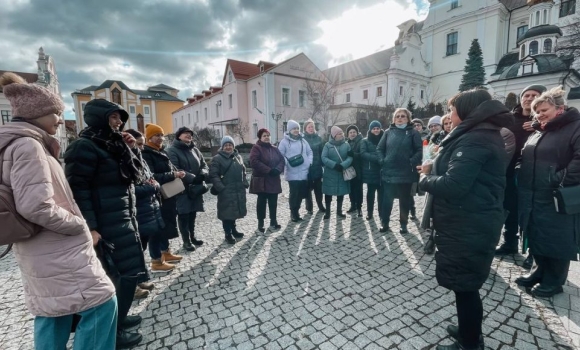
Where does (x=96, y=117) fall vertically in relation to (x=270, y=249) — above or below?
above

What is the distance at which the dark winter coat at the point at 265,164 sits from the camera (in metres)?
5.24

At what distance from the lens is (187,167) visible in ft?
14.6

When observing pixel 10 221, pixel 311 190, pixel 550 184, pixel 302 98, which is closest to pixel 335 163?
pixel 311 190

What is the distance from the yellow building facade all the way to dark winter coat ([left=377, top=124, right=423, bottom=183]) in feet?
180

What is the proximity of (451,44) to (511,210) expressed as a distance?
4035 cm

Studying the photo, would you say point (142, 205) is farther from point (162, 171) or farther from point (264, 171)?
point (264, 171)

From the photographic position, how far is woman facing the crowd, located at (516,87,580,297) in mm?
2721

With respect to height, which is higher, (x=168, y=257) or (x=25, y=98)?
(x=25, y=98)

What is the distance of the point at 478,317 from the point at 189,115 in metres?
46.2

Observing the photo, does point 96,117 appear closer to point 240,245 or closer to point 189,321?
point 189,321

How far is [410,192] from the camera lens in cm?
514

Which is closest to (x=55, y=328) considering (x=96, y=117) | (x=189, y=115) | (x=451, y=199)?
(x=96, y=117)

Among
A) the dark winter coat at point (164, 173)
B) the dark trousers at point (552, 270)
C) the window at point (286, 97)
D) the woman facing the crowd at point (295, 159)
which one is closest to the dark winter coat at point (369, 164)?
the woman facing the crowd at point (295, 159)

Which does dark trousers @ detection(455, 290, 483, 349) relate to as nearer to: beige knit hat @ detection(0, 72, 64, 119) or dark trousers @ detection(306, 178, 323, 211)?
beige knit hat @ detection(0, 72, 64, 119)
